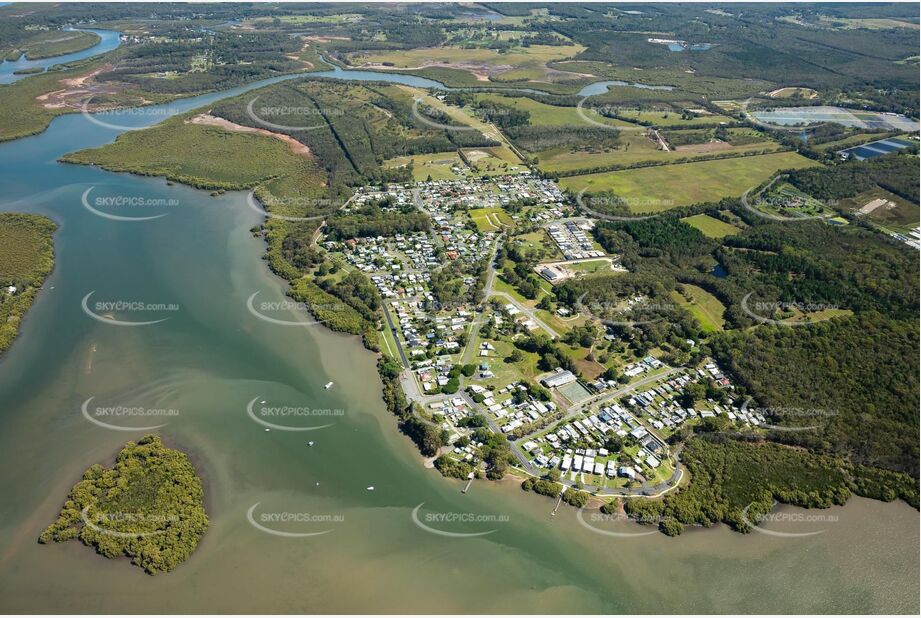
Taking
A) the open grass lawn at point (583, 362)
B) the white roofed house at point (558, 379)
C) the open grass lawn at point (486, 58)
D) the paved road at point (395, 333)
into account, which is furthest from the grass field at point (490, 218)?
the open grass lawn at point (486, 58)

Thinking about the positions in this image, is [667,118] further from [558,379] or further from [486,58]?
[558,379]

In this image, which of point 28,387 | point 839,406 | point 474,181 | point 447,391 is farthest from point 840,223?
point 28,387

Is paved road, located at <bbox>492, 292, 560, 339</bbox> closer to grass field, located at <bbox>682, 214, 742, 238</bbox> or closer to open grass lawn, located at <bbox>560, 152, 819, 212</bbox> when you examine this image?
open grass lawn, located at <bbox>560, 152, 819, 212</bbox>

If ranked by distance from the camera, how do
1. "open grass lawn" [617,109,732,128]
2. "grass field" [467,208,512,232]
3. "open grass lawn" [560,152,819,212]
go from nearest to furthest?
"grass field" [467,208,512,232] < "open grass lawn" [560,152,819,212] < "open grass lawn" [617,109,732,128]

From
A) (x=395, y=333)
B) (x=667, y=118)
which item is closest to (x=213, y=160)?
(x=395, y=333)

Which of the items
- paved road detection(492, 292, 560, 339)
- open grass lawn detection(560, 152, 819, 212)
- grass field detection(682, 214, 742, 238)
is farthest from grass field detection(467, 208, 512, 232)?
grass field detection(682, 214, 742, 238)

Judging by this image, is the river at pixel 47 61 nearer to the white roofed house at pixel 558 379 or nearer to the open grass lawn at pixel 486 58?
the open grass lawn at pixel 486 58
